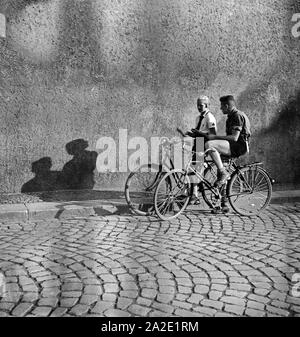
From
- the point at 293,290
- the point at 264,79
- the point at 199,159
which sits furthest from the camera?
the point at 264,79

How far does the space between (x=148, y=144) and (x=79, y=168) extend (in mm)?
1421

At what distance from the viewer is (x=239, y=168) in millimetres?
7047

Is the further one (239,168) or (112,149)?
(112,149)

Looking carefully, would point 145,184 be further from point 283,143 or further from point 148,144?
point 283,143

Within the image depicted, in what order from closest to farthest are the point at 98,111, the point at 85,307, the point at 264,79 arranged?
the point at 85,307 < the point at 98,111 < the point at 264,79

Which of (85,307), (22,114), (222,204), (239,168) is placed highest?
(22,114)

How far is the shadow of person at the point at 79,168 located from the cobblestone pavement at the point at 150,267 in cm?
169

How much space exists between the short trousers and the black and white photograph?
2cm

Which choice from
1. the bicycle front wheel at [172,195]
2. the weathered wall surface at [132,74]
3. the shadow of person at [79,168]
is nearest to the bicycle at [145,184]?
the bicycle front wheel at [172,195]

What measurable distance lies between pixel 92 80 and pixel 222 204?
10.7 feet

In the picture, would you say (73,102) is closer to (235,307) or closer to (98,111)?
(98,111)

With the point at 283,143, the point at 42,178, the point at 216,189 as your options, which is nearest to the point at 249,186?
the point at 216,189

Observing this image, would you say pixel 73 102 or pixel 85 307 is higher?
pixel 73 102

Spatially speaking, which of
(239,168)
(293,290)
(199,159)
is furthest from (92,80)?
(293,290)
